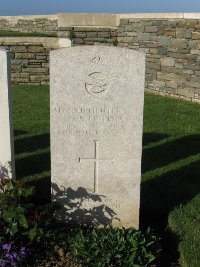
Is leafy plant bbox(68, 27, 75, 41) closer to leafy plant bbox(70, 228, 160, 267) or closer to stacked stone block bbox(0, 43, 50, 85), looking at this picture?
stacked stone block bbox(0, 43, 50, 85)

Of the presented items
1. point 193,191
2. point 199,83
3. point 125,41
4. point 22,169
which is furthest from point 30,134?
point 125,41

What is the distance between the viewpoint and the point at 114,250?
3295 millimetres

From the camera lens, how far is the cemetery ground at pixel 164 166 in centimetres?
385

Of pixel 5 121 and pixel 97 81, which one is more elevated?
pixel 97 81

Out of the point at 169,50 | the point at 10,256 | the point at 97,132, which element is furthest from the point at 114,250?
the point at 169,50

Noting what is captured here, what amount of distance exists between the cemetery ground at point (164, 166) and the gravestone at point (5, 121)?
0.61 m

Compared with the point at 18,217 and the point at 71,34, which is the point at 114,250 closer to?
the point at 18,217

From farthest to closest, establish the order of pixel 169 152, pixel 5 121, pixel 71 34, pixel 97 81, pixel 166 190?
pixel 71 34
pixel 169 152
pixel 166 190
pixel 5 121
pixel 97 81

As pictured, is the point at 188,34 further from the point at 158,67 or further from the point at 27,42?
the point at 27,42

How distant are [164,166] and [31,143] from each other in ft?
6.84

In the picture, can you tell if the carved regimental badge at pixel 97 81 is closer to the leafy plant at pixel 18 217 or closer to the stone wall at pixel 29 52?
the leafy plant at pixel 18 217

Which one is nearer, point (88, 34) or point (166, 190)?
point (166, 190)

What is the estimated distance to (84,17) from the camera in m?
10.2

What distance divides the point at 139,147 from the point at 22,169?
2083 mm
